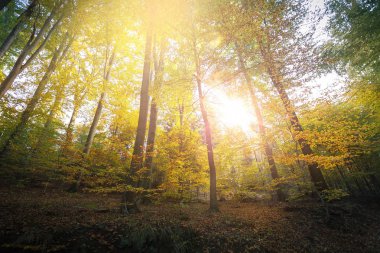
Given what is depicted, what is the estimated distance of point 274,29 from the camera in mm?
9133

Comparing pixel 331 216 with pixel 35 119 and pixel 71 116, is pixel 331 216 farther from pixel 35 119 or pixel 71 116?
pixel 71 116

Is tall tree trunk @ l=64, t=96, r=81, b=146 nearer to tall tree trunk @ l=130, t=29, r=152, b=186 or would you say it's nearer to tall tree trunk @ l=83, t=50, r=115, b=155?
tall tree trunk @ l=83, t=50, r=115, b=155

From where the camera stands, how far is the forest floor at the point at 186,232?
10.9 feet

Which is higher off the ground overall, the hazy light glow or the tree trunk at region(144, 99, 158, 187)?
the hazy light glow

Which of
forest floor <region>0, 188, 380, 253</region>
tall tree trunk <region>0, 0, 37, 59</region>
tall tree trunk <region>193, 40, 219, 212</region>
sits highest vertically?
tall tree trunk <region>0, 0, 37, 59</region>

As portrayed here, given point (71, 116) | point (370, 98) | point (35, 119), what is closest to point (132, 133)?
point (71, 116)

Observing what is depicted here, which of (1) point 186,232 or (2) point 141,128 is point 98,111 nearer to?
(2) point 141,128

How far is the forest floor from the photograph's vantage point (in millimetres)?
3311

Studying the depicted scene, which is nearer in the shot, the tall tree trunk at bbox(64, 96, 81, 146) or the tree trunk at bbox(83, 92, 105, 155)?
the tall tree trunk at bbox(64, 96, 81, 146)

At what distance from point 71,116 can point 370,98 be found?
2083 centimetres

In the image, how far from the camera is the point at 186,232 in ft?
15.0

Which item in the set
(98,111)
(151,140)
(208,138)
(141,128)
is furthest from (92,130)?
(208,138)

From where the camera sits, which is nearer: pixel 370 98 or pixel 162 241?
pixel 162 241

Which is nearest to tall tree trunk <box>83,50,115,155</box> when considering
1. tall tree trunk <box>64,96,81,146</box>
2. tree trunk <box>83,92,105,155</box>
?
tree trunk <box>83,92,105,155</box>
